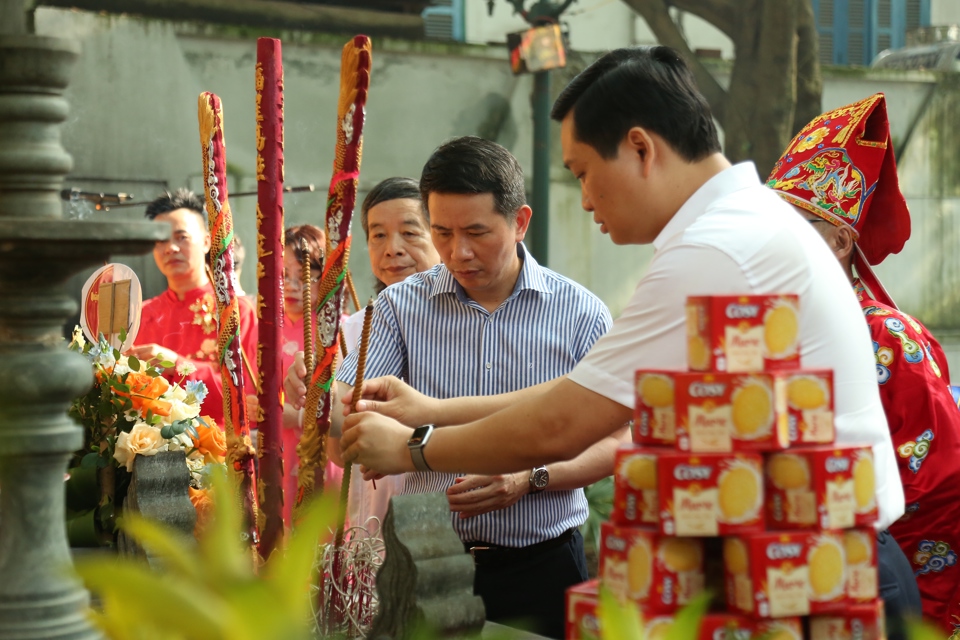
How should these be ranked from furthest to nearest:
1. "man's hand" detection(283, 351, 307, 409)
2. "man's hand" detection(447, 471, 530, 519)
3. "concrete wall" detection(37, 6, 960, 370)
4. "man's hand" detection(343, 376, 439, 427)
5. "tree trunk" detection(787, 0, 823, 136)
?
"tree trunk" detection(787, 0, 823, 136) → "concrete wall" detection(37, 6, 960, 370) → "man's hand" detection(283, 351, 307, 409) → "man's hand" detection(447, 471, 530, 519) → "man's hand" detection(343, 376, 439, 427)

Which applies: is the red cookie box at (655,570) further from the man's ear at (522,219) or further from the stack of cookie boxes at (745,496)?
the man's ear at (522,219)

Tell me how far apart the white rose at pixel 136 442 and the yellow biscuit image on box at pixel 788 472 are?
110 centimetres

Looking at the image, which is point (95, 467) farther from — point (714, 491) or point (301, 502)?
point (714, 491)

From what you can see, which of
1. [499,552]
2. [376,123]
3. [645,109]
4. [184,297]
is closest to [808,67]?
[376,123]

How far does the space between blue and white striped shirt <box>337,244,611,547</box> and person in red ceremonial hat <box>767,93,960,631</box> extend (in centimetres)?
48

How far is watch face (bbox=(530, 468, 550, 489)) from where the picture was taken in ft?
6.68

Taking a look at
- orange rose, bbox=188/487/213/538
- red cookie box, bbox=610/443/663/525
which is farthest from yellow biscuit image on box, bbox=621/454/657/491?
orange rose, bbox=188/487/213/538

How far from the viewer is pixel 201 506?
6.17 feet

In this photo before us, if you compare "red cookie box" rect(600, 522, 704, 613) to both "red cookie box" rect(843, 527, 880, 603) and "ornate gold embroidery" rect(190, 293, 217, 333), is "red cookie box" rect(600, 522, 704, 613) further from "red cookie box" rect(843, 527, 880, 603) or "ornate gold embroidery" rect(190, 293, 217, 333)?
"ornate gold embroidery" rect(190, 293, 217, 333)

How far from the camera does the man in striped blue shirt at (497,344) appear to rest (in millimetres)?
2084

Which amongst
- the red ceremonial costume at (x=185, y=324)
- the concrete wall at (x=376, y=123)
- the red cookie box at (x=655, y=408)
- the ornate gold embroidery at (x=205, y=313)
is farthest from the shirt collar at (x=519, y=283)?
the concrete wall at (x=376, y=123)

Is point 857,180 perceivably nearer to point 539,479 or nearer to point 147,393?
point 539,479

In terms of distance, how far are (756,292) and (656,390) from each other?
0.20 metres

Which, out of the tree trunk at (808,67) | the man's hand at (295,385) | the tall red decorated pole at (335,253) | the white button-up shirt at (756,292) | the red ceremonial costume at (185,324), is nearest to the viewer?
the white button-up shirt at (756,292)
